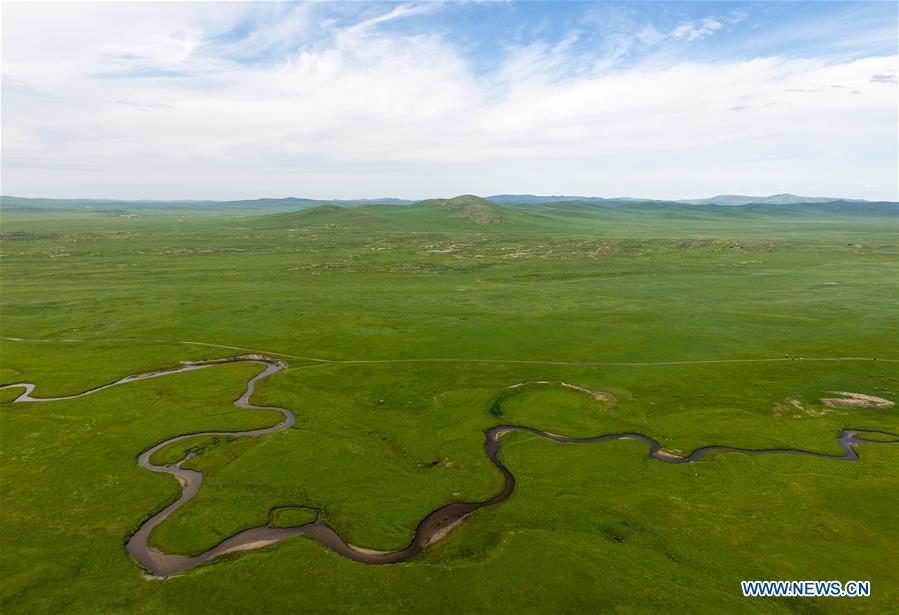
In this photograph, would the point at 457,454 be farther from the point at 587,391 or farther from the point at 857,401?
the point at 857,401

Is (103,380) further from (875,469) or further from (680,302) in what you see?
(680,302)

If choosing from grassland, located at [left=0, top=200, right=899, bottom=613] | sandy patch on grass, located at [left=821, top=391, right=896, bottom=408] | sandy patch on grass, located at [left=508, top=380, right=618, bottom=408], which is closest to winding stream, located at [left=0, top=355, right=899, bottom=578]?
grassland, located at [left=0, top=200, right=899, bottom=613]

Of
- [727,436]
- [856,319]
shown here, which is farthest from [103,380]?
[856,319]

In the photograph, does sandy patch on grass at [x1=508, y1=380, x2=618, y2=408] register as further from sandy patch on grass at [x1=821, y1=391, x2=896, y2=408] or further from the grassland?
sandy patch on grass at [x1=821, y1=391, x2=896, y2=408]

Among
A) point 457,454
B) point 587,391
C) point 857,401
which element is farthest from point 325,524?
point 857,401

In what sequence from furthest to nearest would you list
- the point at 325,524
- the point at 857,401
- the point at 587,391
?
the point at 587,391 < the point at 857,401 < the point at 325,524
